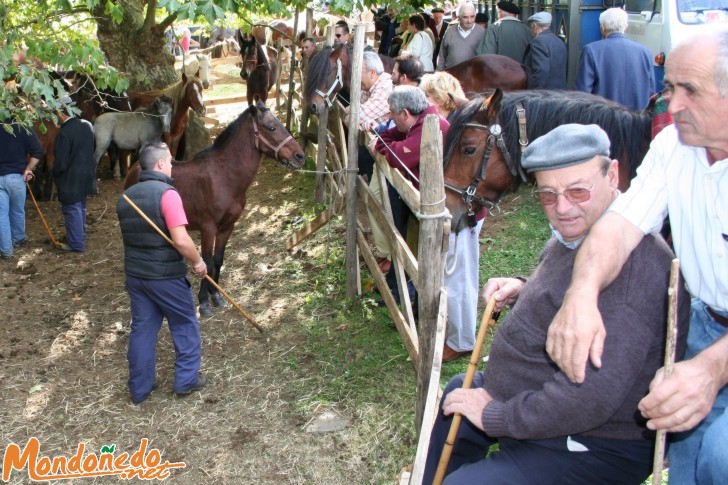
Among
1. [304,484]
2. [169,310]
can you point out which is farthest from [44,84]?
[304,484]

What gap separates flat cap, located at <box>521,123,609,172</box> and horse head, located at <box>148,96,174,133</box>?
874 cm

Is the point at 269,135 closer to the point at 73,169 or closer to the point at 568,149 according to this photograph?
the point at 73,169

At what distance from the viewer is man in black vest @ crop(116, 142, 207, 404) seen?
4816 millimetres

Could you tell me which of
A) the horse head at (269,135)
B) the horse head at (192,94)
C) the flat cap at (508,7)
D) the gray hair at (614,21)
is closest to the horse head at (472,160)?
the horse head at (269,135)

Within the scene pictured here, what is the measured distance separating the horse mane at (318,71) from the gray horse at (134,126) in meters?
2.66

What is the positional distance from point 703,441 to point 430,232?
1.81 metres

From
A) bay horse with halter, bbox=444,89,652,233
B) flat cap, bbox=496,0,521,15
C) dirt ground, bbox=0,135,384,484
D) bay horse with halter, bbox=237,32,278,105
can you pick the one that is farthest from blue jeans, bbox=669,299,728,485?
bay horse with halter, bbox=237,32,278,105

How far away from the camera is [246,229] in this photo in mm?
8812

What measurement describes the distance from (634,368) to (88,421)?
393cm

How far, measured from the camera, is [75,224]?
817 centimetres

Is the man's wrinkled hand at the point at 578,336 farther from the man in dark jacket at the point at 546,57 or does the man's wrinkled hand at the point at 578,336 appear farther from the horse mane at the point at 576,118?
the man in dark jacket at the point at 546,57

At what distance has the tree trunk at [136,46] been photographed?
1068cm

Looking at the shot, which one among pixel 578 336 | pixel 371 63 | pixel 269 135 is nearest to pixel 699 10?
pixel 371 63

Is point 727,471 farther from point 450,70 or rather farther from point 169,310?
point 450,70
